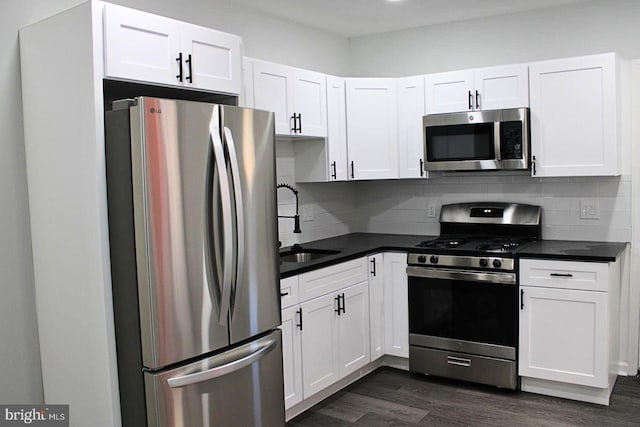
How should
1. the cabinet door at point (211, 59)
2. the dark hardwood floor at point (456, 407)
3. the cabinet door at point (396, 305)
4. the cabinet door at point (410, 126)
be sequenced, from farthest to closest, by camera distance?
1. the cabinet door at point (410, 126)
2. the cabinet door at point (396, 305)
3. the dark hardwood floor at point (456, 407)
4. the cabinet door at point (211, 59)

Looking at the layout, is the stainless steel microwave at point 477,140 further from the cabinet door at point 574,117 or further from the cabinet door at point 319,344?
the cabinet door at point 319,344

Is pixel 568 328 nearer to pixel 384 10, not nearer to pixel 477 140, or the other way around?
pixel 477 140

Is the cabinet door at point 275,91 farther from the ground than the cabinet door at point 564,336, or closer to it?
farther from the ground

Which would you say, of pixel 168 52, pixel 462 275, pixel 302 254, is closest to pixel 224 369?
pixel 168 52

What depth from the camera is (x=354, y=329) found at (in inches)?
158

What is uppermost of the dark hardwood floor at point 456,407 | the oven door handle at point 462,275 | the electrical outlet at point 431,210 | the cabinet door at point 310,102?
the cabinet door at point 310,102

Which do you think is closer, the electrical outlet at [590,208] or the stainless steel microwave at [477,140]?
the stainless steel microwave at [477,140]

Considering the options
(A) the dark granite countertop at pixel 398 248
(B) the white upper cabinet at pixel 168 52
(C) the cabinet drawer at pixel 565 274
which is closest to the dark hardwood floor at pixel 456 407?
(C) the cabinet drawer at pixel 565 274

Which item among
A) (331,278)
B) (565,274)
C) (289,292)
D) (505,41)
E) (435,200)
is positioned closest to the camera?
(289,292)

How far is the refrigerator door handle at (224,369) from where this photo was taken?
2514mm

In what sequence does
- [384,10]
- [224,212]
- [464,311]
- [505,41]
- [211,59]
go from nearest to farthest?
[224,212]
[211,59]
[464,311]
[384,10]
[505,41]

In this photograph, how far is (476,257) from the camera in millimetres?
3865

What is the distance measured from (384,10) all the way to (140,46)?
217 centimetres

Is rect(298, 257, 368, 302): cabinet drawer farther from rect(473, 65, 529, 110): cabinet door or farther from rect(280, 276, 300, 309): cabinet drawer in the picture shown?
rect(473, 65, 529, 110): cabinet door
